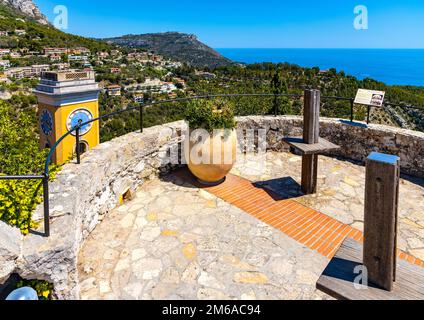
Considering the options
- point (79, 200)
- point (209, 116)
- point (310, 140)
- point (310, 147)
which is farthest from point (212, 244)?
point (310, 140)

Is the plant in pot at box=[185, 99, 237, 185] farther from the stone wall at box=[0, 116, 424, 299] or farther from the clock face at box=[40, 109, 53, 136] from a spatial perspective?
the clock face at box=[40, 109, 53, 136]

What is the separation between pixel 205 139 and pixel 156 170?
104 cm

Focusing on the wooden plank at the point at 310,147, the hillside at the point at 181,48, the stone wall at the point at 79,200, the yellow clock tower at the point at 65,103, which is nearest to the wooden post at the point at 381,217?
the stone wall at the point at 79,200

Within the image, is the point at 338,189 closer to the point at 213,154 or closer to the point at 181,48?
the point at 213,154

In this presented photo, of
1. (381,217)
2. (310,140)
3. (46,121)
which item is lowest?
(381,217)

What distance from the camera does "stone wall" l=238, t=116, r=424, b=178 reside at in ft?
17.5

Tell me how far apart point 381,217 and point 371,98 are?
168 inches

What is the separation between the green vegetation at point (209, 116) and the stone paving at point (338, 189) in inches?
44.1

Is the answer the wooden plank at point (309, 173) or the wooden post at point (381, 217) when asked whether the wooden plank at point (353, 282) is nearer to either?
the wooden post at point (381, 217)

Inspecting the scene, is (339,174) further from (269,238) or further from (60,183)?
(60,183)

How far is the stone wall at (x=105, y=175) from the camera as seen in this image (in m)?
2.31

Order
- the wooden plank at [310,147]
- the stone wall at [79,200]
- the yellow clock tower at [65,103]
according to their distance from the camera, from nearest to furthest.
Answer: the stone wall at [79,200]
the wooden plank at [310,147]
the yellow clock tower at [65,103]

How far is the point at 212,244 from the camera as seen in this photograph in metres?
3.44

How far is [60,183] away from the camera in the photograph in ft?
10.8
